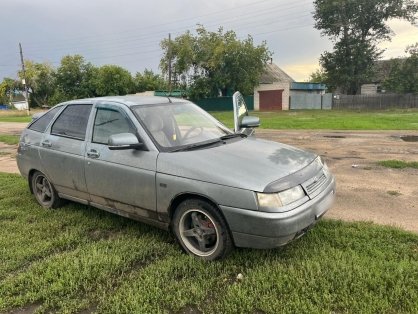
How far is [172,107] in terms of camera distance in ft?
15.4

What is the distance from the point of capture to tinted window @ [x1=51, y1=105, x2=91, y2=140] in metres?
→ 4.80

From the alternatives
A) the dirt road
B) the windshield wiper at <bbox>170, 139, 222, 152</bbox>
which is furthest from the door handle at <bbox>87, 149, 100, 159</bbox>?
the dirt road

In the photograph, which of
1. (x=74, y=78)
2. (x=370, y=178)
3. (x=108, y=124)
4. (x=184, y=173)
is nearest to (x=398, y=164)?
(x=370, y=178)

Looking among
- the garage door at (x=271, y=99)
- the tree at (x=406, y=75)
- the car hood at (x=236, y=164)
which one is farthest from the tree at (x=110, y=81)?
the car hood at (x=236, y=164)

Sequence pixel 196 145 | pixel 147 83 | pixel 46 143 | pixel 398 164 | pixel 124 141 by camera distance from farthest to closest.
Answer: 1. pixel 147 83
2. pixel 398 164
3. pixel 46 143
4. pixel 196 145
5. pixel 124 141

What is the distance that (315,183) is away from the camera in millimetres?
3752

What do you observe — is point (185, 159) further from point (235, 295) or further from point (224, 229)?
point (235, 295)

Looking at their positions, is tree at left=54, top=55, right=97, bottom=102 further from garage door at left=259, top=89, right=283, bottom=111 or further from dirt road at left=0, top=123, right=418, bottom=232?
dirt road at left=0, top=123, right=418, bottom=232

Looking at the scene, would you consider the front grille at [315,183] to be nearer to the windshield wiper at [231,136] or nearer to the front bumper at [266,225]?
the front bumper at [266,225]

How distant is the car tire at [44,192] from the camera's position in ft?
17.5

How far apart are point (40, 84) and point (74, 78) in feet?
35.3

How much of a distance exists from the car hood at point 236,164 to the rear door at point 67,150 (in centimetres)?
142

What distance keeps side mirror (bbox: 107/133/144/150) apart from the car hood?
31 cm

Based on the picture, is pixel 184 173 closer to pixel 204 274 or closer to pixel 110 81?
pixel 204 274
